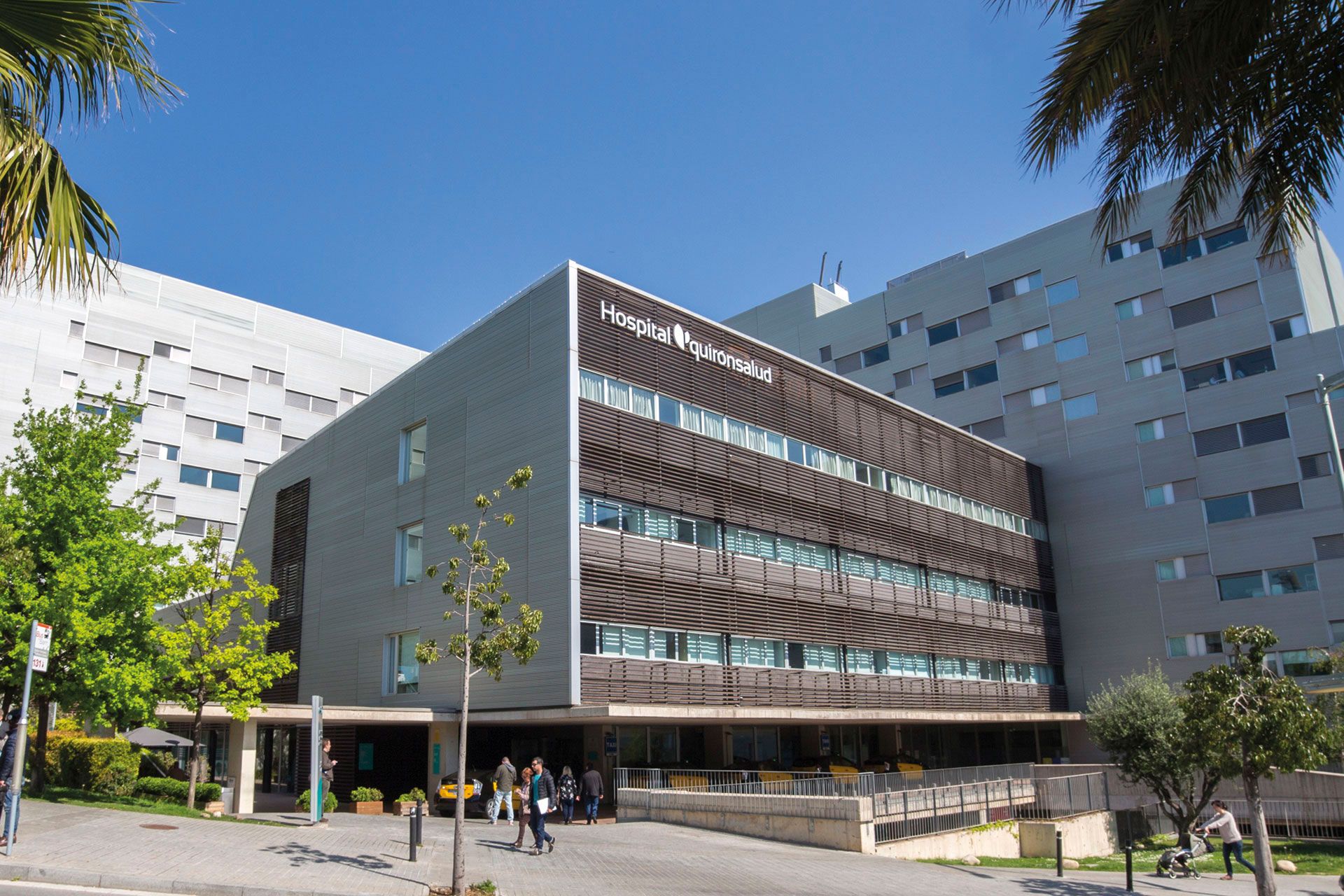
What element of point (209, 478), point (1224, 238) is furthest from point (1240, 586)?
point (209, 478)

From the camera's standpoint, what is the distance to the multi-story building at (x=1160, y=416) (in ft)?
144

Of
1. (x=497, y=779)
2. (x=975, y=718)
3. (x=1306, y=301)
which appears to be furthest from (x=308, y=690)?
(x=1306, y=301)

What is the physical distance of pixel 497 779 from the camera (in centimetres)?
2217

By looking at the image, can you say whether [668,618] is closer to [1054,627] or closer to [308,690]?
[308,690]

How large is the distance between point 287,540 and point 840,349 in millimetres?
34403

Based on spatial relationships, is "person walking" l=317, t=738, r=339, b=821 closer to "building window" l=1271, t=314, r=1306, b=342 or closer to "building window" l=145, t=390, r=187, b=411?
"building window" l=145, t=390, r=187, b=411

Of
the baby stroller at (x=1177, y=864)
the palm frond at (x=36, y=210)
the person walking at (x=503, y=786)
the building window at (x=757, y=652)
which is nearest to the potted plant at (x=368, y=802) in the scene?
the person walking at (x=503, y=786)

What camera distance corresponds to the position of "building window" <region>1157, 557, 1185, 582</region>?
4669 centimetres

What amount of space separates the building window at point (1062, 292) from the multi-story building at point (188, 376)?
45.1 m

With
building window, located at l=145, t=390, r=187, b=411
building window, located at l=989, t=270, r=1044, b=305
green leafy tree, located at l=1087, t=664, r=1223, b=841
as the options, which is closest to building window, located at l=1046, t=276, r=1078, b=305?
building window, located at l=989, t=270, r=1044, b=305

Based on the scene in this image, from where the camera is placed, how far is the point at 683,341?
105 ft

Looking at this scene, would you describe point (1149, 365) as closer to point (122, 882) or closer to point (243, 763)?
point (243, 763)

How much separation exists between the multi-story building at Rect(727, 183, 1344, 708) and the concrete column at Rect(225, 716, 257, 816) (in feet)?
127

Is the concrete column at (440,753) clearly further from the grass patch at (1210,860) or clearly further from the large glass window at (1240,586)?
the large glass window at (1240,586)
